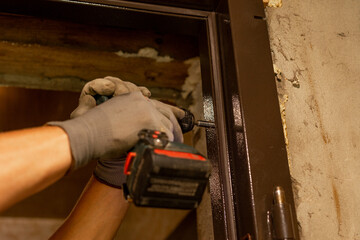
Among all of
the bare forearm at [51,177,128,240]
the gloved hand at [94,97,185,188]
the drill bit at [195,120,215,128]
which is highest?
the drill bit at [195,120,215,128]

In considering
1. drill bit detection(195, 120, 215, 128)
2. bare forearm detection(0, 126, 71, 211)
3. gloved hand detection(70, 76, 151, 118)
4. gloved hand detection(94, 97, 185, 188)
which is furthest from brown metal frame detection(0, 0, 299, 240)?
bare forearm detection(0, 126, 71, 211)

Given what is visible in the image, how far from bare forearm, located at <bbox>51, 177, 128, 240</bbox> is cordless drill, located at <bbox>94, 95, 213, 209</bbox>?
0.46m

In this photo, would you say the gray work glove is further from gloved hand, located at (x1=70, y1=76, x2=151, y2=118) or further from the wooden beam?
the wooden beam

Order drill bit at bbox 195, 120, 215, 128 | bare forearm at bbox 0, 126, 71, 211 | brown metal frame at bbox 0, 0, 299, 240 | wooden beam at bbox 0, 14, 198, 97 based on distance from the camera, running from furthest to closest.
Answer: wooden beam at bbox 0, 14, 198, 97 < drill bit at bbox 195, 120, 215, 128 < brown metal frame at bbox 0, 0, 299, 240 < bare forearm at bbox 0, 126, 71, 211

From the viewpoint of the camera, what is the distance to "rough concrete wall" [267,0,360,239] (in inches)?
37.0

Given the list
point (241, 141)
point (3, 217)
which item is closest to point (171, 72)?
point (241, 141)

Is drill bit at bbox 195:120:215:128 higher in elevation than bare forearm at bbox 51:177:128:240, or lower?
higher

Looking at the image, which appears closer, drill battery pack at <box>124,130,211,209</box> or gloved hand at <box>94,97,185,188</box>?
drill battery pack at <box>124,130,211,209</box>

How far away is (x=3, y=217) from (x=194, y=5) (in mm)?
1627

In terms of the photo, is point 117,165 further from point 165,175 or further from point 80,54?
point 80,54

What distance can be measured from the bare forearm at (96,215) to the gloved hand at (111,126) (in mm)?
399

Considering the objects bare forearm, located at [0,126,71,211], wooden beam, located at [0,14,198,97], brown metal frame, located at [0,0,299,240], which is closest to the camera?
bare forearm, located at [0,126,71,211]

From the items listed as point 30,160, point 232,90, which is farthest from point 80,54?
point 30,160

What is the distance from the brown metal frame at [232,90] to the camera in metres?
0.89
